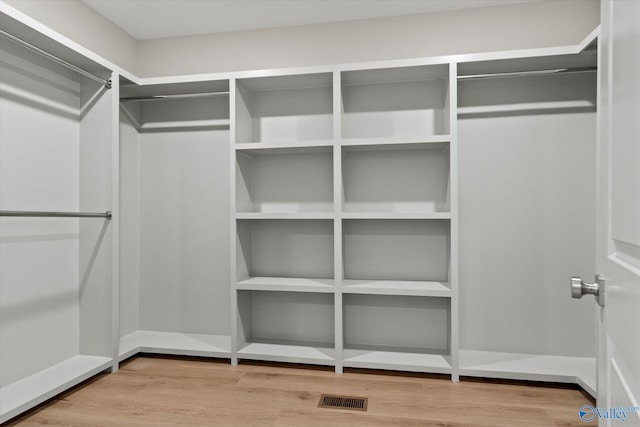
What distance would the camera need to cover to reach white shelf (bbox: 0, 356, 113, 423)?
5.97 feet

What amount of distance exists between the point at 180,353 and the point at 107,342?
18.0 inches

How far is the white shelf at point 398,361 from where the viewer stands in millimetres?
2320

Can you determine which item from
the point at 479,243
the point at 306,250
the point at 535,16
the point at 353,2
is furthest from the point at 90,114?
the point at 535,16

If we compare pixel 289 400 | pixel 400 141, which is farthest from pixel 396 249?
pixel 289 400

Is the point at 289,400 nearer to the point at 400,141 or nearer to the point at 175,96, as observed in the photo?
the point at 400,141

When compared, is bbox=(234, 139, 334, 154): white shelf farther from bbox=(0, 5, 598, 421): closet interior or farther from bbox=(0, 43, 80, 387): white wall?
bbox=(0, 43, 80, 387): white wall

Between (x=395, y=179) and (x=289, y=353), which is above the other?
(x=395, y=179)

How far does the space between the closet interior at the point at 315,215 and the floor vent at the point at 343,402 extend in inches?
12.8

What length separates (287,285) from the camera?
248 cm

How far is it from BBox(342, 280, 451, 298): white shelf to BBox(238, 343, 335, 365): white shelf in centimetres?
46

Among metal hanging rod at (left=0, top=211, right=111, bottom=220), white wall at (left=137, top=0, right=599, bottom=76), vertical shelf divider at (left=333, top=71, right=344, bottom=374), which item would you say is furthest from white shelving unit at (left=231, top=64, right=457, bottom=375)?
metal hanging rod at (left=0, top=211, right=111, bottom=220)

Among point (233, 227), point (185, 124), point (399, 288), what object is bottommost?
point (399, 288)

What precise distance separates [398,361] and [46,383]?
196 cm

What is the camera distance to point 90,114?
8.08 ft
